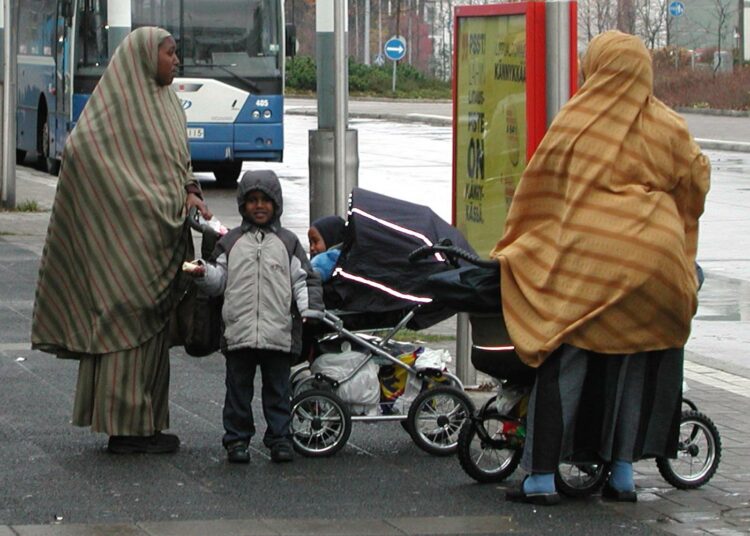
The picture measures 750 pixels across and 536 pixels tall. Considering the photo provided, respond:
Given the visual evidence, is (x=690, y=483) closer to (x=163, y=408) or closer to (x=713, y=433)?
(x=713, y=433)

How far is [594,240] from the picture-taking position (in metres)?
6.37

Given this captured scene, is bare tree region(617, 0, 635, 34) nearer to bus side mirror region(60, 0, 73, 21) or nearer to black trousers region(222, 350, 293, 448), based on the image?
bus side mirror region(60, 0, 73, 21)

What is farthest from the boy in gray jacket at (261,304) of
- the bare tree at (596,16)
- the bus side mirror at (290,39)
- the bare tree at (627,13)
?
the bare tree at (627,13)

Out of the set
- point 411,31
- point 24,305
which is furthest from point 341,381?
point 411,31

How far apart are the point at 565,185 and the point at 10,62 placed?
13.6 meters

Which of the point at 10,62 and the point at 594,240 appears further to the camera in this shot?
the point at 10,62

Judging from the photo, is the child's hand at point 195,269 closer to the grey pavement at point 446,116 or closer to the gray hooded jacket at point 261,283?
the gray hooded jacket at point 261,283

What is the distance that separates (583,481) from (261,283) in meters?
1.58

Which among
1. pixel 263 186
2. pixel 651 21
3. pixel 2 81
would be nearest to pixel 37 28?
pixel 2 81

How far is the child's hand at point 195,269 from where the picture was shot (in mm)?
6934

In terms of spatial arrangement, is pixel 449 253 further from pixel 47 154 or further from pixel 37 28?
pixel 37 28

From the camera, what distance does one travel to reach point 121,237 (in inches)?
285

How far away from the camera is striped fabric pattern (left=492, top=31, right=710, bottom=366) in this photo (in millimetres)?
6348

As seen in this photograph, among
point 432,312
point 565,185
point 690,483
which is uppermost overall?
point 565,185
